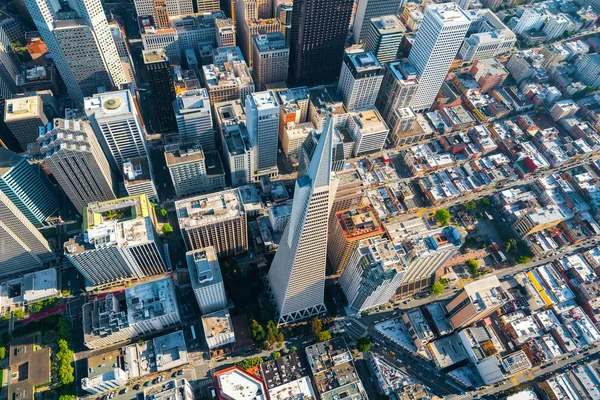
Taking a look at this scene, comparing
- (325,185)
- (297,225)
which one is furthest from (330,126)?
(297,225)

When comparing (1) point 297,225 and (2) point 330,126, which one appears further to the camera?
(1) point 297,225

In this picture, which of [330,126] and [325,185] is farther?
[325,185]

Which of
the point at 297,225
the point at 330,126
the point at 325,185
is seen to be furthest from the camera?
the point at 297,225

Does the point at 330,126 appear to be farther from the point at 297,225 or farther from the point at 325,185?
the point at 297,225

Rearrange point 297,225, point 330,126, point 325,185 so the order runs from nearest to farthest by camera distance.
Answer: point 330,126, point 325,185, point 297,225
